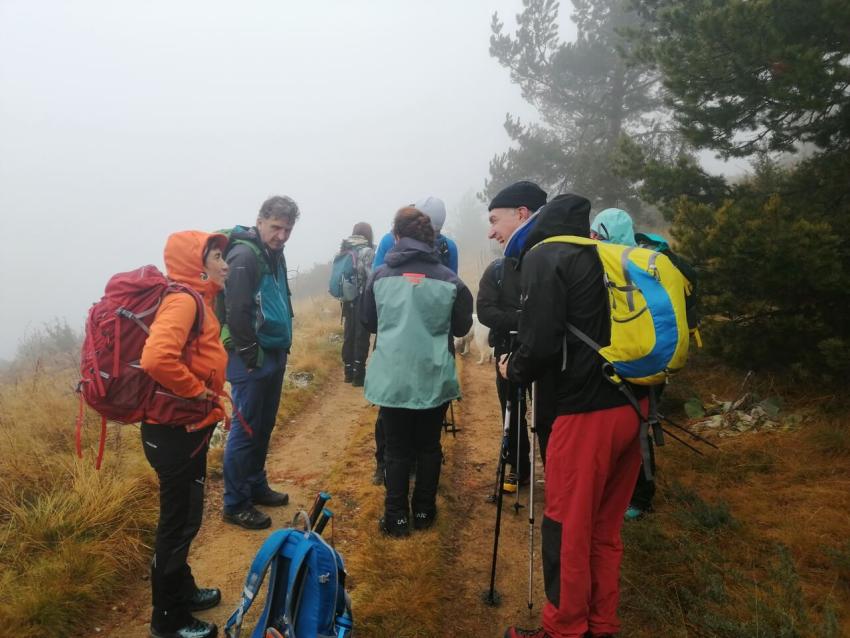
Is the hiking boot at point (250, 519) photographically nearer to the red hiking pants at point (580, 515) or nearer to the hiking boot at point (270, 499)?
the hiking boot at point (270, 499)

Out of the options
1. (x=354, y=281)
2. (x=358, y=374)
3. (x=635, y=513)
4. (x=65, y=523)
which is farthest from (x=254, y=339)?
(x=358, y=374)

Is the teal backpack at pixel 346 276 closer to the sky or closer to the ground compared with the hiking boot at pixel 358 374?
closer to the sky

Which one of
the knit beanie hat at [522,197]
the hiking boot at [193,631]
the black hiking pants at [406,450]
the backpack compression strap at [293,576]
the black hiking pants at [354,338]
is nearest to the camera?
the backpack compression strap at [293,576]

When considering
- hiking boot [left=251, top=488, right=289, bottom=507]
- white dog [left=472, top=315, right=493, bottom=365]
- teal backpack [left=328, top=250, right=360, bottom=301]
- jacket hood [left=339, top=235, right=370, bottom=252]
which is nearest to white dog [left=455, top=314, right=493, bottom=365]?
white dog [left=472, top=315, right=493, bottom=365]

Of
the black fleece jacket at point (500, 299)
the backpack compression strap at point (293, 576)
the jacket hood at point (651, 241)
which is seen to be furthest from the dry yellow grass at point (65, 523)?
the jacket hood at point (651, 241)

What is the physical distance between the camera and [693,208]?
15.1 ft

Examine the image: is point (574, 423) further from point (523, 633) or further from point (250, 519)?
point (250, 519)

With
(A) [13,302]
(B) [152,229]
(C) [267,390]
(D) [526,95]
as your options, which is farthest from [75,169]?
(C) [267,390]

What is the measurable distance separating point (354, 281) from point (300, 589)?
568cm

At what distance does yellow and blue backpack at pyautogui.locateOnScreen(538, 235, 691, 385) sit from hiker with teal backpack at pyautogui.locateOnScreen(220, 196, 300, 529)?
2457mm

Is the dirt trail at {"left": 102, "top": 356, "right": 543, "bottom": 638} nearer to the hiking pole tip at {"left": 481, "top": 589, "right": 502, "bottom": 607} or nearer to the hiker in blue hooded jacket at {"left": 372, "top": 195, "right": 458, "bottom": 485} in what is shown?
the hiking pole tip at {"left": 481, "top": 589, "right": 502, "bottom": 607}

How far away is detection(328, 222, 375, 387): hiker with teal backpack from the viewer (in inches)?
292

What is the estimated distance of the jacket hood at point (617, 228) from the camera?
3.29m

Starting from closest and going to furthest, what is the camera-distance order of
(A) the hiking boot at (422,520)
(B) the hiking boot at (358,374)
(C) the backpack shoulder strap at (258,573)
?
(C) the backpack shoulder strap at (258,573)
(A) the hiking boot at (422,520)
(B) the hiking boot at (358,374)
